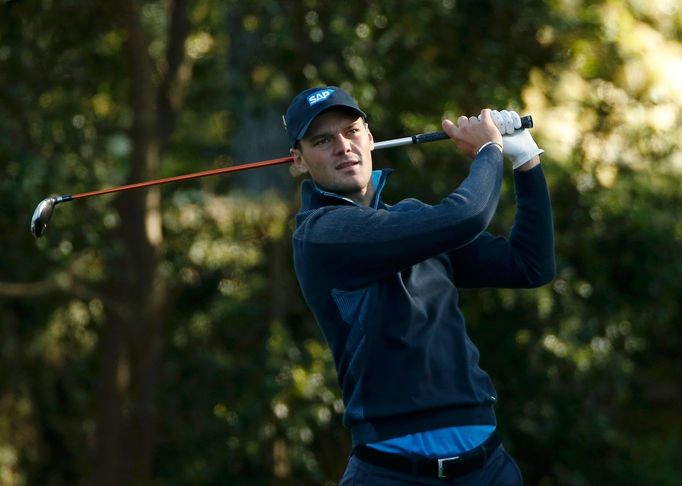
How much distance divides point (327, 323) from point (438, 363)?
344 millimetres

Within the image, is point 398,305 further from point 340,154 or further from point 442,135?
point 442,135

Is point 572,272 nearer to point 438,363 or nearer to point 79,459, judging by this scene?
point 79,459

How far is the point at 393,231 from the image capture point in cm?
376

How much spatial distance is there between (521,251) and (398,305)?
1.70 ft

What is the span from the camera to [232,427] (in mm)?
10148

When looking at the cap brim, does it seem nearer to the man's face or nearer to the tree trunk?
the man's face

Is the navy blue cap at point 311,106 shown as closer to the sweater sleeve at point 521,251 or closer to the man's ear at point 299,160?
the man's ear at point 299,160

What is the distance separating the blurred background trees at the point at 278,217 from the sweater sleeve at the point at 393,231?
18.4ft

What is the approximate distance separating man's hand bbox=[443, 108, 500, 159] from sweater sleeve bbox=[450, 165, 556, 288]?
19cm

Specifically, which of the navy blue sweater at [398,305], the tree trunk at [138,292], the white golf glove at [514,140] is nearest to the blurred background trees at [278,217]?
the tree trunk at [138,292]

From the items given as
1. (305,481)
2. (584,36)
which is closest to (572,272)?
(584,36)

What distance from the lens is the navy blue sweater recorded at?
3.75 m

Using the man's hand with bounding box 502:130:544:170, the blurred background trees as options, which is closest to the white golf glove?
the man's hand with bounding box 502:130:544:170

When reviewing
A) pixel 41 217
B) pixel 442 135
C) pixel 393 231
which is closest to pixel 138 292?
pixel 41 217
